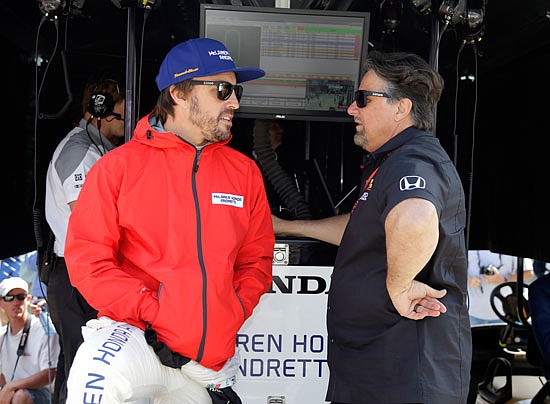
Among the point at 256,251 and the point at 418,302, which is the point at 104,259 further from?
the point at 418,302

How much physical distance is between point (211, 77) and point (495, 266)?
6.65 m

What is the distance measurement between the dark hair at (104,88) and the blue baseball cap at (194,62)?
105 cm

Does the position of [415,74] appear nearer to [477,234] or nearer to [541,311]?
[541,311]

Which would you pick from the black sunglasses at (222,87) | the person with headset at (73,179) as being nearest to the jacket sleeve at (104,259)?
the black sunglasses at (222,87)

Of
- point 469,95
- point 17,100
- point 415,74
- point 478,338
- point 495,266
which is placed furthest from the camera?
point 495,266

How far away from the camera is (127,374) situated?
2059mm

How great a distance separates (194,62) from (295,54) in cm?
93

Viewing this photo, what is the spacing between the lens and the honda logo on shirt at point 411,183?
81.2 inches

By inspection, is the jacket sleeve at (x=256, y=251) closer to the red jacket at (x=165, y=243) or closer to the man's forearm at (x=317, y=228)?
the red jacket at (x=165, y=243)

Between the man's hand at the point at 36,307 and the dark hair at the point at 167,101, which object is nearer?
the dark hair at the point at 167,101

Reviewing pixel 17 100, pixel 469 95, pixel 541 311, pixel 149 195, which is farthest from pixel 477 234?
pixel 149 195

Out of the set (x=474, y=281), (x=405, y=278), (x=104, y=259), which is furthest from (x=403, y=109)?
(x=474, y=281)

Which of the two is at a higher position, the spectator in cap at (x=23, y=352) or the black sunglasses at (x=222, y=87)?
the black sunglasses at (x=222, y=87)

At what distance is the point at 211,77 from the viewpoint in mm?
2451
